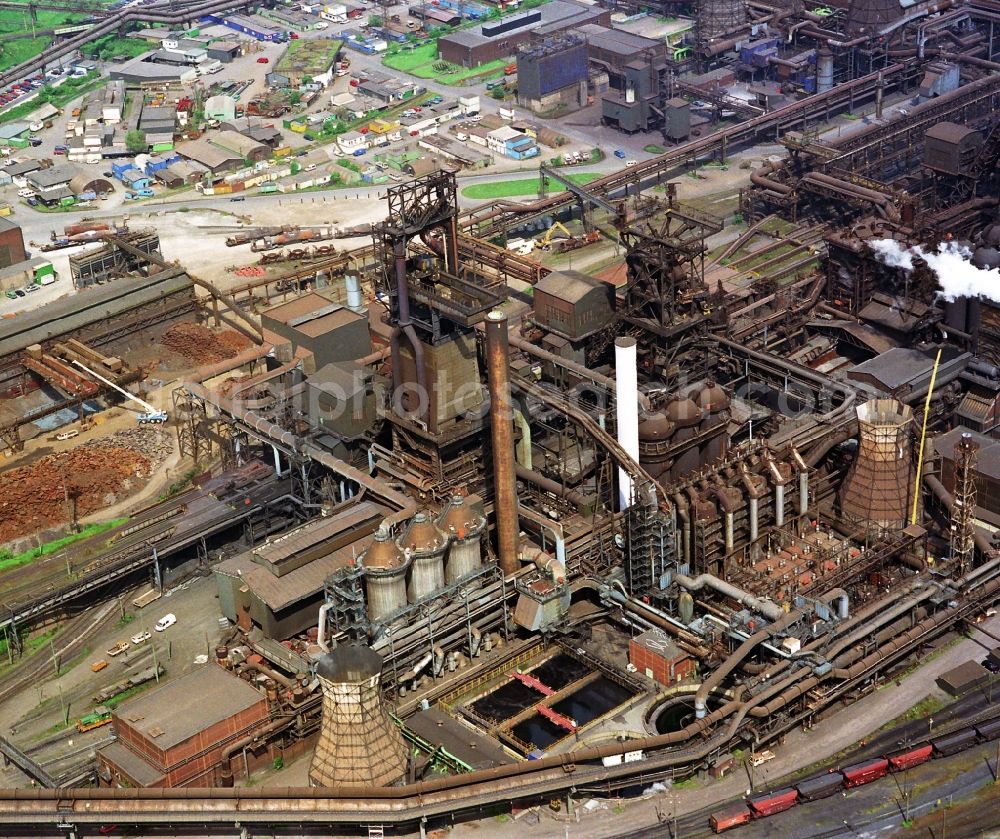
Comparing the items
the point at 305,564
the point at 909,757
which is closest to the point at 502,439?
the point at 305,564

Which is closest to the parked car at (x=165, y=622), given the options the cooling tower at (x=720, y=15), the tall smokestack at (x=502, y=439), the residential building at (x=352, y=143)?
the tall smokestack at (x=502, y=439)

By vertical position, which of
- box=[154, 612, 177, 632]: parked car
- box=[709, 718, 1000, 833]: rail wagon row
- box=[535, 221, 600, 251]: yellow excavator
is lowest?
box=[535, 221, 600, 251]: yellow excavator

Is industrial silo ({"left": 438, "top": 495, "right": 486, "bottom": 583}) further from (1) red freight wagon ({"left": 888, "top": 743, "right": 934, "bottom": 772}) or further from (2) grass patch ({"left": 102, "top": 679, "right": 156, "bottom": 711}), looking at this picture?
(1) red freight wagon ({"left": 888, "top": 743, "right": 934, "bottom": 772})

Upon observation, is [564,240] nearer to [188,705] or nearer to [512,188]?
[512,188]

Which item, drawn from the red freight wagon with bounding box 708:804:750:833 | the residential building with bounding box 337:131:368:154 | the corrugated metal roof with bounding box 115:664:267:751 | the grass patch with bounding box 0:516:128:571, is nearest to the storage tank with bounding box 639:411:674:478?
the red freight wagon with bounding box 708:804:750:833

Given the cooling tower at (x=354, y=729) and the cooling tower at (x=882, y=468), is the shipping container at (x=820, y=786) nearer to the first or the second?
the cooling tower at (x=354, y=729)
